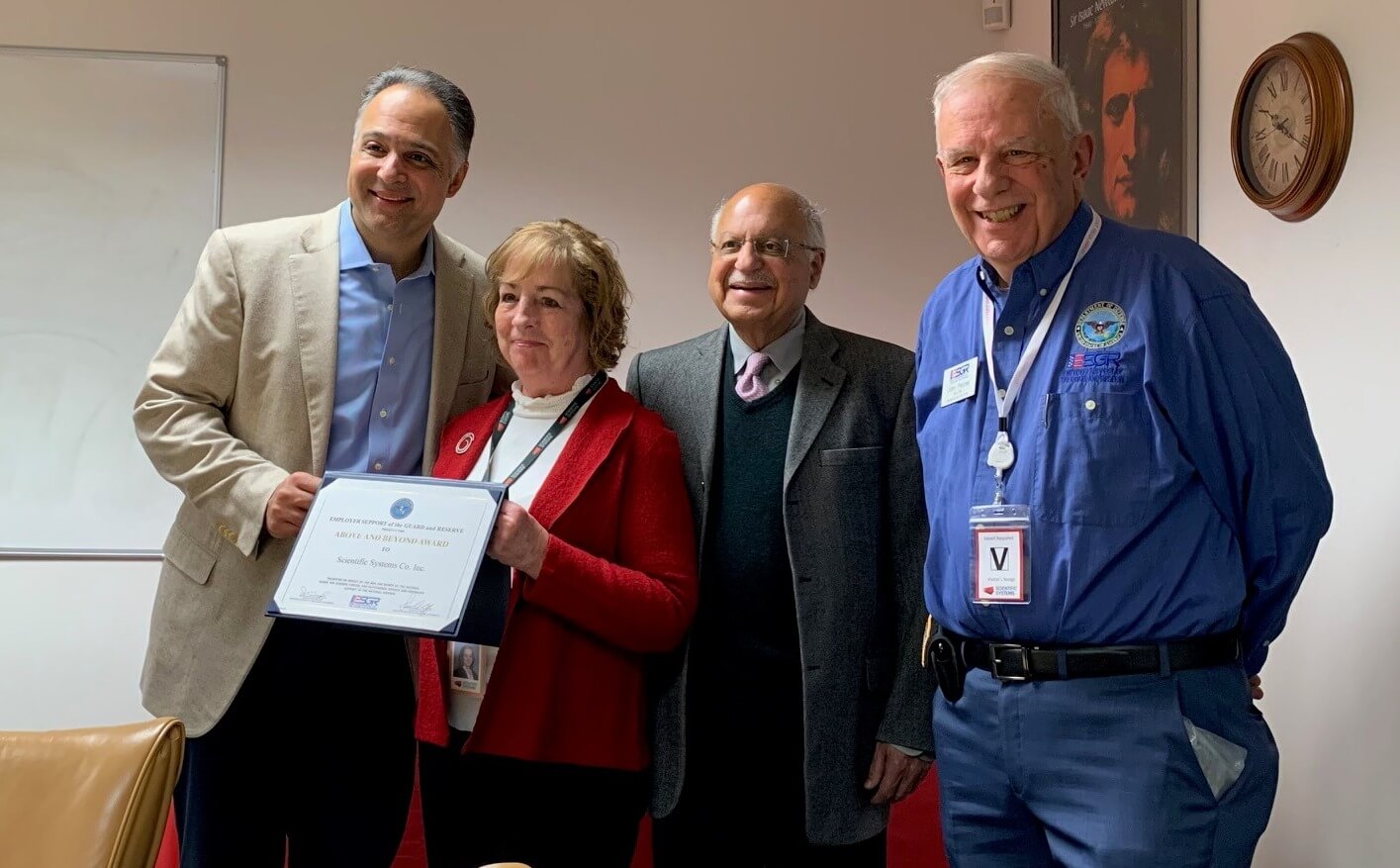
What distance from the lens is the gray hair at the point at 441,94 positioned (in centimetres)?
229

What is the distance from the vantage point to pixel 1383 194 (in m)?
2.23

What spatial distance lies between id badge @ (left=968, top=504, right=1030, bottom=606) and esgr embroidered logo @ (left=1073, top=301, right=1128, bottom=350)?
10.5 inches

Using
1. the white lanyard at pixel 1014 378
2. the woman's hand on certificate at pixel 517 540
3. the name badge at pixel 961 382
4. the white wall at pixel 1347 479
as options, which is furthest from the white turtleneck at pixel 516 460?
the white wall at pixel 1347 479

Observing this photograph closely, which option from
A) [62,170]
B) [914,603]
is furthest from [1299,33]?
[62,170]

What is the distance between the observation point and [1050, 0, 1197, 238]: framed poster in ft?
10.1

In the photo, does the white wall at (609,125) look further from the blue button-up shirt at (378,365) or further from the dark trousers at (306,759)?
the dark trousers at (306,759)

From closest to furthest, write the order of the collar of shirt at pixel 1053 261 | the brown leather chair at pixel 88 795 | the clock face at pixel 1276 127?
1. the brown leather chair at pixel 88 795
2. the collar of shirt at pixel 1053 261
3. the clock face at pixel 1276 127

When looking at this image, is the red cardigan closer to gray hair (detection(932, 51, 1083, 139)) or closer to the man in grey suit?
the man in grey suit

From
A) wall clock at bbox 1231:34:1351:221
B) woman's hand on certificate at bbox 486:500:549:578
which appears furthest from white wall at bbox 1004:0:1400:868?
woman's hand on certificate at bbox 486:500:549:578

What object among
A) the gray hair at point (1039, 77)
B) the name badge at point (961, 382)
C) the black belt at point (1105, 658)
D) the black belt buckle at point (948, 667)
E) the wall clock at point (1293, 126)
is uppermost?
A: the wall clock at point (1293, 126)

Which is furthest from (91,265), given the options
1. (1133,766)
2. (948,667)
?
(1133,766)

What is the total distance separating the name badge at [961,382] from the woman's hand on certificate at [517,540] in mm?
708

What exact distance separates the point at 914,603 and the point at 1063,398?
59 cm

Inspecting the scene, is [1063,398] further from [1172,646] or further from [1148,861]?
[1148,861]
